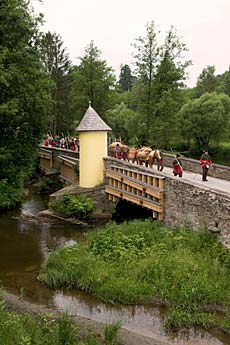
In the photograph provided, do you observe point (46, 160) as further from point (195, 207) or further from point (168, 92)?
point (195, 207)

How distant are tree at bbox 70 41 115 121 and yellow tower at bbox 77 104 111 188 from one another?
64.5 ft

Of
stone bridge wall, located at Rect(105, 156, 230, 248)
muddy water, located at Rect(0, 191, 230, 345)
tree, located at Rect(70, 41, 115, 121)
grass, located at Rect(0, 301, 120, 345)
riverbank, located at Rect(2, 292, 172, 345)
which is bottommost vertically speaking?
muddy water, located at Rect(0, 191, 230, 345)

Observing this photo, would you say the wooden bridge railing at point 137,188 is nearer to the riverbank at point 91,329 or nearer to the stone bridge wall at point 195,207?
the stone bridge wall at point 195,207

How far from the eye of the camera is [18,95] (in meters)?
21.4

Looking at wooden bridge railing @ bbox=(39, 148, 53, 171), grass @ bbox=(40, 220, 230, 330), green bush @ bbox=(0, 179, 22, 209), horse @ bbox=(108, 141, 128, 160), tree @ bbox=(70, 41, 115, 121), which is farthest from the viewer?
tree @ bbox=(70, 41, 115, 121)

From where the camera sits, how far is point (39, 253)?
16797mm

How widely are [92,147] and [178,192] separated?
21.8ft

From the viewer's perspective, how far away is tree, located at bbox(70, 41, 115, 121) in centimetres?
4206

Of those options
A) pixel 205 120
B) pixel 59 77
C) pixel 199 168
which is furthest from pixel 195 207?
pixel 59 77

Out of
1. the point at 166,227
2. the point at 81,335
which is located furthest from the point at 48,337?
the point at 166,227

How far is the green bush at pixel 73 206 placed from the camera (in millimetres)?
20969

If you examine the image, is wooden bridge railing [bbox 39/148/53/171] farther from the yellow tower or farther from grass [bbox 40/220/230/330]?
grass [bbox 40/220/230/330]

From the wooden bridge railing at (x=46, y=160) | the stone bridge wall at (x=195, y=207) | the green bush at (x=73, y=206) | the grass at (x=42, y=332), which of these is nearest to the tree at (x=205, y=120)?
the wooden bridge railing at (x=46, y=160)

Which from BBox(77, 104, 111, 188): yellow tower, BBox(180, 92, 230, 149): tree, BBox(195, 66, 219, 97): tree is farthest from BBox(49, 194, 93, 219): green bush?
BBox(195, 66, 219, 97): tree
